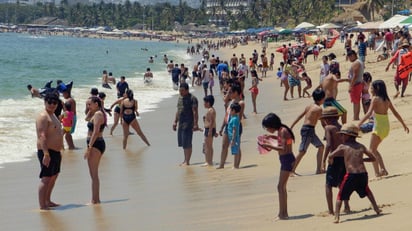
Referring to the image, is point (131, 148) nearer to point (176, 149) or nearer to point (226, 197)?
point (176, 149)

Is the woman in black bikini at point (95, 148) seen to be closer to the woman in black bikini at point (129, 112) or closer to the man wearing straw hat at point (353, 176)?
the man wearing straw hat at point (353, 176)

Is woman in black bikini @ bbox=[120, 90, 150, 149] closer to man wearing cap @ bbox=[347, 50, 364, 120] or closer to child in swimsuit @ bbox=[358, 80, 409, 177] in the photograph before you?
man wearing cap @ bbox=[347, 50, 364, 120]

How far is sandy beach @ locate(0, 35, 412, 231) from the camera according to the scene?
7.75 meters

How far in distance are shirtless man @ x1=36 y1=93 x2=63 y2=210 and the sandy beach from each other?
0.93ft

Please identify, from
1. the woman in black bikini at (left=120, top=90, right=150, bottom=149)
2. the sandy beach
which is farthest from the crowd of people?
the sandy beach

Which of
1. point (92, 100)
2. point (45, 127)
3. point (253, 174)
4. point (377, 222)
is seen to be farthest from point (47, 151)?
point (377, 222)

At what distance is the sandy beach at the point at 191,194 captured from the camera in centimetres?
775

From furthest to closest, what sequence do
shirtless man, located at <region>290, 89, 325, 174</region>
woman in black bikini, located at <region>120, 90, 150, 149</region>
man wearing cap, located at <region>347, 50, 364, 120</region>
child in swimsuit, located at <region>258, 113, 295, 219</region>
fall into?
1. woman in black bikini, located at <region>120, 90, 150, 149</region>
2. man wearing cap, located at <region>347, 50, 364, 120</region>
3. shirtless man, located at <region>290, 89, 325, 174</region>
4. child in swimsuit, located at <region>258, 113, 295, 219</region>

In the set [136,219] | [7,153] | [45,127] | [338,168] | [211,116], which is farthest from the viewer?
[7,153]

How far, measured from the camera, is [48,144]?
9227mm

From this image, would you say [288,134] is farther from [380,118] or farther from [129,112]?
[129,112]

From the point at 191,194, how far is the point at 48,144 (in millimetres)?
1951

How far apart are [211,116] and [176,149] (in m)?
2.65

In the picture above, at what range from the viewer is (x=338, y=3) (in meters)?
142
